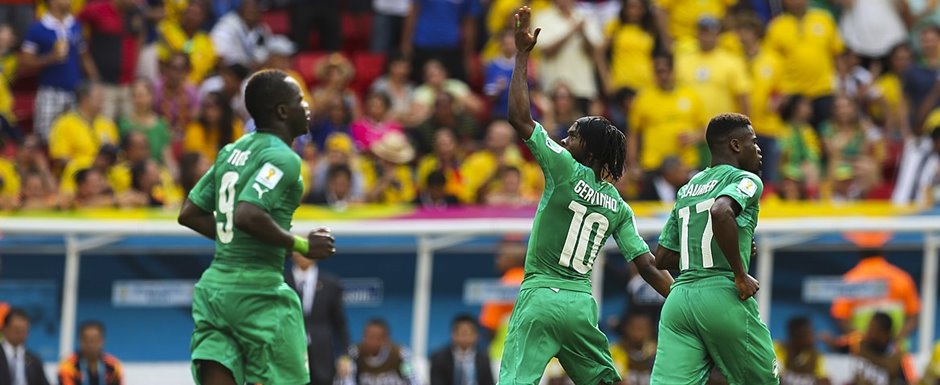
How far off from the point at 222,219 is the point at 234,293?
1.36 feet

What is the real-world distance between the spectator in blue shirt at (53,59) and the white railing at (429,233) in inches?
132

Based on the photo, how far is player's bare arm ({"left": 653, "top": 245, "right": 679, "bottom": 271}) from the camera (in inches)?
391

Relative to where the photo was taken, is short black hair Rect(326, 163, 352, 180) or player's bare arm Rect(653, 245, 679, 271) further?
short black hair Rect(326, 163, 352, 180)

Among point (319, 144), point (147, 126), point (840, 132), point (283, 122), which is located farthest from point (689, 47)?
point (283, 122)

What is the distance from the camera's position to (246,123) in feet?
61.5

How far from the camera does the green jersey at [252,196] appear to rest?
9.91m

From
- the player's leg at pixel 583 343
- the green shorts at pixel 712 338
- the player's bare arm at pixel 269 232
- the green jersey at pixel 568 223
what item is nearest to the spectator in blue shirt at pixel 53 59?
the player's bare arm at pixel 269 232

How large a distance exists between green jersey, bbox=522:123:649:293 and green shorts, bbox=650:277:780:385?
526 mm

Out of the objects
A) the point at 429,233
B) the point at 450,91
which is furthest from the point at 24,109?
the point at 429,233

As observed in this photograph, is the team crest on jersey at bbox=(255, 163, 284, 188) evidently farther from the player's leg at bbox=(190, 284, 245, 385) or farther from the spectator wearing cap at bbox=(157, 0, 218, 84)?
the spectator wearing cap at bbox=(157, 0, 218, 84)

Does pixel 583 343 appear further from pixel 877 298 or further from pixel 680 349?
pixel 877 298

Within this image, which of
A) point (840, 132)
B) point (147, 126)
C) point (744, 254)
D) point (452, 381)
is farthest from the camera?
point (840, 132)

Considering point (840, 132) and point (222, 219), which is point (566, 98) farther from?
point (222, 219)

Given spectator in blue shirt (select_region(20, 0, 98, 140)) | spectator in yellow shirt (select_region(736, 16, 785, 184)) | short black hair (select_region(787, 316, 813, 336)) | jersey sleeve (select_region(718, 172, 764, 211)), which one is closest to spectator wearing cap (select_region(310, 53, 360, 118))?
spectator in blue shirt (select_region(20, 0, 98, 140))
